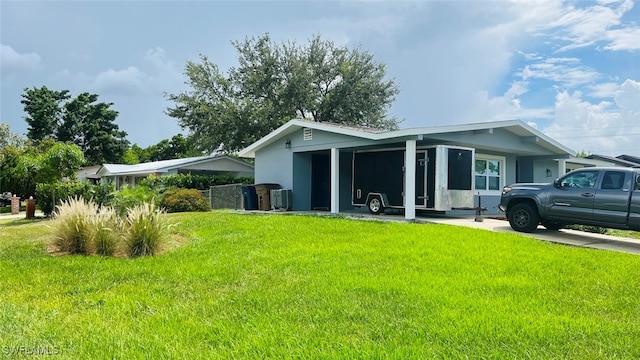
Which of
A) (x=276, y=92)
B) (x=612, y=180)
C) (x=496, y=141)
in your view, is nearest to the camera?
(x=612, y=180)

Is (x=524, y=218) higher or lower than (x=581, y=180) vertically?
lower

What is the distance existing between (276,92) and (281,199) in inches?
533

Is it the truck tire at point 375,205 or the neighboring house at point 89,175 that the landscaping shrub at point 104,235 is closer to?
the truck tire at point 375,205

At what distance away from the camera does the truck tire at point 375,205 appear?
45.0 feet

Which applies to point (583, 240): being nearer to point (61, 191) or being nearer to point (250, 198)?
point (250, 198)

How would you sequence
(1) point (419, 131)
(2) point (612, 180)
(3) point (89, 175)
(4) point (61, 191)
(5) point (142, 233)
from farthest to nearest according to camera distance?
(3) point (89, 175)
(4) point (61, 191)
(1) point (419, 131)
(2) point (612, 180)
(5) point (142, 233)

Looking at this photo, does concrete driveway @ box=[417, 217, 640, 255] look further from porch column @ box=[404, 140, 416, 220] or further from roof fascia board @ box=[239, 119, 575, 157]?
roof fascia board @ box=[239, 119, 575, 157]

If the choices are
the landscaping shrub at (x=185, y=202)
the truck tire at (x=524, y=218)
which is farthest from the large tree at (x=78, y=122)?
the truck tire at (x=524, y=218)

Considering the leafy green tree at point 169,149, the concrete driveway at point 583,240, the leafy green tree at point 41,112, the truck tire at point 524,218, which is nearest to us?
the concrete driveway at point 583,240

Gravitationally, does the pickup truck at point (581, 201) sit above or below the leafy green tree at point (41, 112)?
below

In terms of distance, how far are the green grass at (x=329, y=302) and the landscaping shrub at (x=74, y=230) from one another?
38 centimetres

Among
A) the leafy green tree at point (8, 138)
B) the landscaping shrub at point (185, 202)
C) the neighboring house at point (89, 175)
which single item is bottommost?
the landscaping shrub at point (185, 202)

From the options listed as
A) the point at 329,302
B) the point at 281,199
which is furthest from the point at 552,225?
the point at 281,199

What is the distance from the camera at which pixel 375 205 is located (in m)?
13.9
